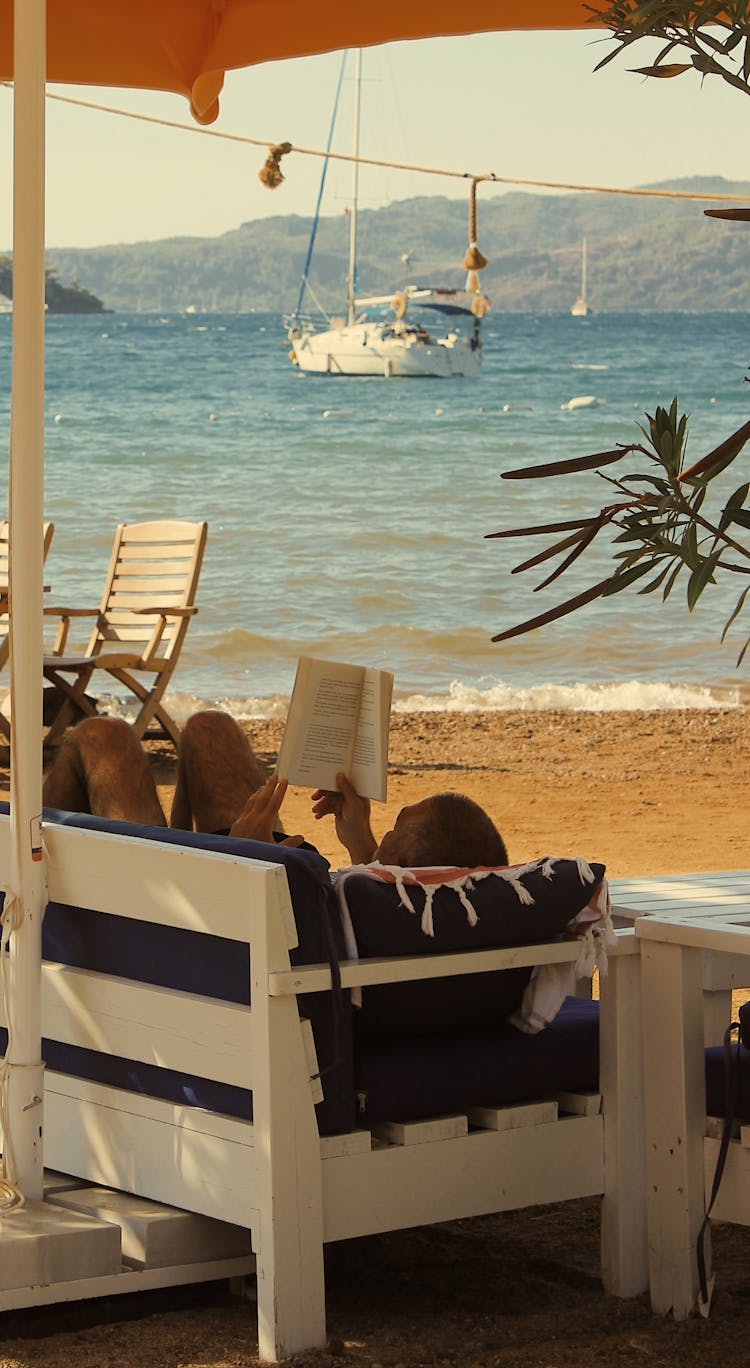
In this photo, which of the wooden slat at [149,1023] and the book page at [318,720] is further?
the book page at [318,720]

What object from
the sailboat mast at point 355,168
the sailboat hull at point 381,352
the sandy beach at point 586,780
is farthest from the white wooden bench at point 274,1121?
the sailboat hull at point 381,352

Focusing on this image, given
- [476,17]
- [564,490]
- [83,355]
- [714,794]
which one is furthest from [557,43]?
[476,17]

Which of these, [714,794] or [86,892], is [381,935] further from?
[714,794]

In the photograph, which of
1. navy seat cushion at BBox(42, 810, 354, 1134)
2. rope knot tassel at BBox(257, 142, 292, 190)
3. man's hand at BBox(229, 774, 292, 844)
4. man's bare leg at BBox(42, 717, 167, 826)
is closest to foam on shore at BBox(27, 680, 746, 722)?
rope knot tassel at BBox(257, 142, 292, 190)

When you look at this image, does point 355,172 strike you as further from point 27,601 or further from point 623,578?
point 623,578

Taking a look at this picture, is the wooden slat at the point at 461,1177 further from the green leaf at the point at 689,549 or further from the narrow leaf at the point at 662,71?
the narrow leaf at the point at 662,71

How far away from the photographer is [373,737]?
9.44ft

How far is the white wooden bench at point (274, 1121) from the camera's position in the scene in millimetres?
2293

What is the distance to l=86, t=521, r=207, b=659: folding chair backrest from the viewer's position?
7871mm

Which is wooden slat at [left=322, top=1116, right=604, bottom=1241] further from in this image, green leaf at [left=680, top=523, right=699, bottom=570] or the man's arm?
green leaf at [left=680, top=523, right=699, bottom=570]

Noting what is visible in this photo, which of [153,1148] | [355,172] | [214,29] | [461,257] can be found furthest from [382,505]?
[461,257]

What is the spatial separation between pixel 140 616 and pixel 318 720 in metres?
5.24

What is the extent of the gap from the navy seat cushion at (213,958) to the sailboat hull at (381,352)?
39.9 metres

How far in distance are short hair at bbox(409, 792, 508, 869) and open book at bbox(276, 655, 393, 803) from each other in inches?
8.4
